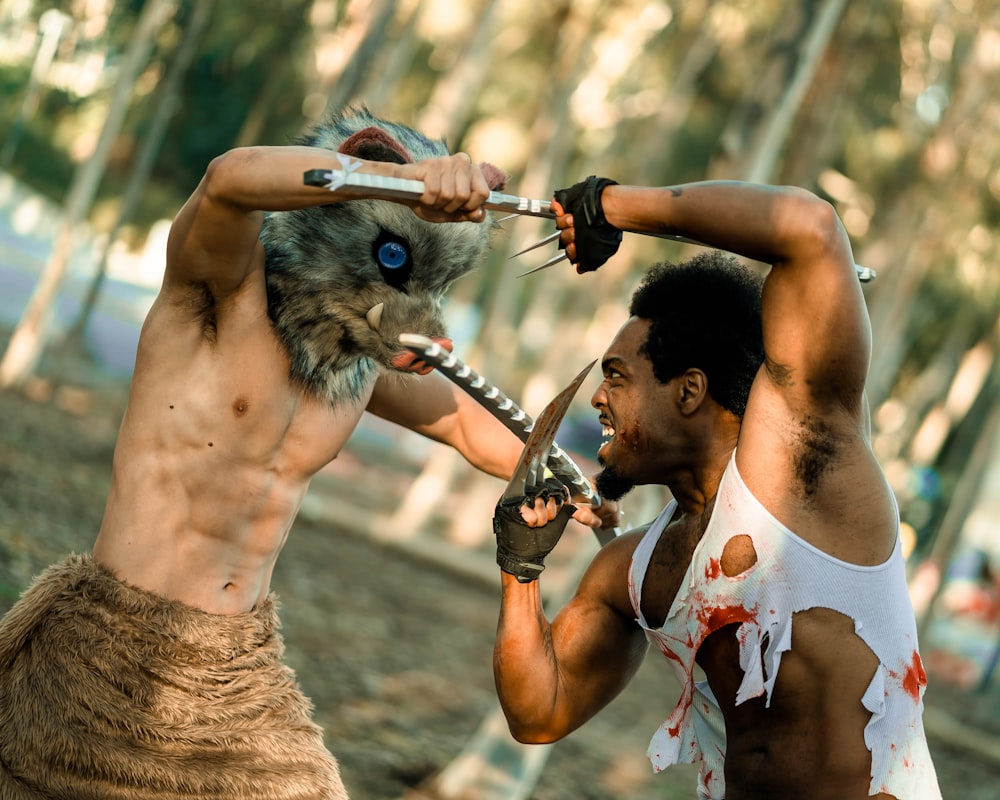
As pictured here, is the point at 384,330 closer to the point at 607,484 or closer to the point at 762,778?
the point at 607,484

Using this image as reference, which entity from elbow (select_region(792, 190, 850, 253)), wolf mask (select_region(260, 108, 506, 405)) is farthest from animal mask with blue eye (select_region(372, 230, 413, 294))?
elbow (select_region(792, 190, 850, 253))

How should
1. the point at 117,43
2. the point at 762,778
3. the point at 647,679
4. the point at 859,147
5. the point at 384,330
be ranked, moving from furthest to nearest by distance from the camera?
the point at 859,147 < the point at 117,43 < the point at 647,679 < the point at 384,330 < the point at 762,778

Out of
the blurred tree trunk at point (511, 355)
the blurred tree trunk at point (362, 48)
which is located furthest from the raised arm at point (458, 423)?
the blurred tree trunk at point (362, 48)

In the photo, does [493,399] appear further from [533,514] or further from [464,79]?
[464,79]

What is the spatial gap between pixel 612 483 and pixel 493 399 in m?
0.34

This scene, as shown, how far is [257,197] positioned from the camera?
2350 mm

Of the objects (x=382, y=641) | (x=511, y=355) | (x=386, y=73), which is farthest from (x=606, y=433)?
(x=511, y=355)

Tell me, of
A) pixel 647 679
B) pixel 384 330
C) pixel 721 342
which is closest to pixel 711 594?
pixel 721 342

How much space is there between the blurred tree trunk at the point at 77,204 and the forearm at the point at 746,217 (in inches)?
418

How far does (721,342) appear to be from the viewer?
2682 mm

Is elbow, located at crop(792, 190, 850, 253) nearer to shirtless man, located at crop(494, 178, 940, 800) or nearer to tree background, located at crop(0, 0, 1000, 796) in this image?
shirtless man, located at crop(494, 178, 940, 800)

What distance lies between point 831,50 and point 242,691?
8522 millimetres

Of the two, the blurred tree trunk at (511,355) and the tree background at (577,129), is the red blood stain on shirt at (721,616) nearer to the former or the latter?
the blurred tree trunk at (511,355)

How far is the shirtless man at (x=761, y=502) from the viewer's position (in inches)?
90.7
